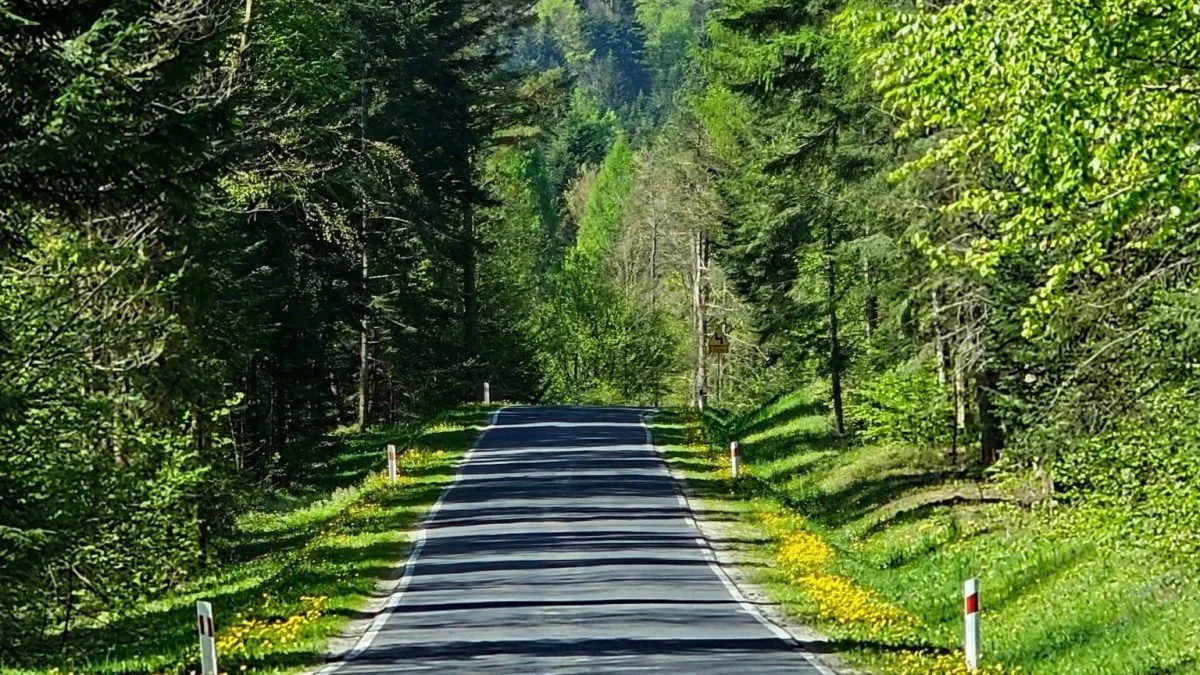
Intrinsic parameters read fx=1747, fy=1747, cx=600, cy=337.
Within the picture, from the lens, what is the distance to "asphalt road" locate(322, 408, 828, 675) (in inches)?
649

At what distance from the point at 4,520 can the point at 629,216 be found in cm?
8139

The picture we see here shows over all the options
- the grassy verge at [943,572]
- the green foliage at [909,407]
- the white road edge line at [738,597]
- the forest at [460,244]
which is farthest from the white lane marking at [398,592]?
the green foliage at [909,407]

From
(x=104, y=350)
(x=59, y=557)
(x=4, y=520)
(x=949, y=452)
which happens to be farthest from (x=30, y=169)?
(x=949, y=452)

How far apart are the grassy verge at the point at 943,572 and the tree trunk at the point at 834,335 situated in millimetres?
2551

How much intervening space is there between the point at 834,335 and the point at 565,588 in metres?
21.1

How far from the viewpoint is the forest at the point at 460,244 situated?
1377cm

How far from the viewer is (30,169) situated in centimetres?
1423

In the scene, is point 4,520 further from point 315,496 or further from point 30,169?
point 315,496

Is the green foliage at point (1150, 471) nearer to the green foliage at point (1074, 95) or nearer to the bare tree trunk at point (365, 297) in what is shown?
the green foliage at point (1074, 95)

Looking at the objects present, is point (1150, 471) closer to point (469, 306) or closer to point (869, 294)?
point (869, 294)

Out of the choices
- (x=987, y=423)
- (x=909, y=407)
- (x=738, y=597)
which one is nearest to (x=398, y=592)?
(x=738, y=597)

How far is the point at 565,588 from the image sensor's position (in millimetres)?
22438

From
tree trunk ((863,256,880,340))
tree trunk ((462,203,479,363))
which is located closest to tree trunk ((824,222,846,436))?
tree trunk ((863,256,880,340))

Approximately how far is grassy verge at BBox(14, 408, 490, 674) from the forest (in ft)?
2.05
